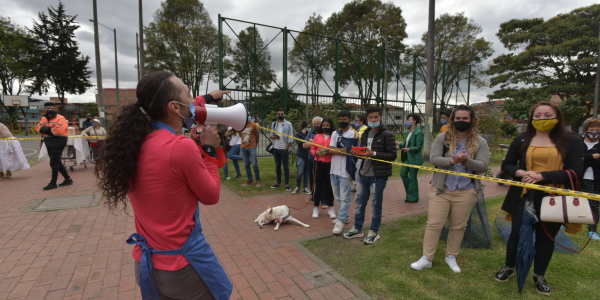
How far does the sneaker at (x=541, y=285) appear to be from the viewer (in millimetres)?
2881

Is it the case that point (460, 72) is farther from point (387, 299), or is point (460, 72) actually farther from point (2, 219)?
point (2, 219)

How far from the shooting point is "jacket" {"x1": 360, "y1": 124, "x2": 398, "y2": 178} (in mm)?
3957

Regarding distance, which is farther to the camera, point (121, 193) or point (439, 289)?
point (439, 289)

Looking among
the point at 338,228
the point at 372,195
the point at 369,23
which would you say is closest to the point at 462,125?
the point at 372,195

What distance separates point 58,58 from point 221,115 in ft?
147

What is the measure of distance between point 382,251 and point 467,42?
91.2 ft

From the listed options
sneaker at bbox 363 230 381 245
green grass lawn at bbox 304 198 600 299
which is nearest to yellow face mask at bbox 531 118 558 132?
green grass lawn at bbox 304 198 600 299

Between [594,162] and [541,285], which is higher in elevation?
[594,162]

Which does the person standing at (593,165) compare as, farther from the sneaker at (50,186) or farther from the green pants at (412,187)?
the sneaker at (50,186)

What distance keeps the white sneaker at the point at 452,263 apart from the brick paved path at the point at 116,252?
124 cm

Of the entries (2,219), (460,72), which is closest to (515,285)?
(2,219)

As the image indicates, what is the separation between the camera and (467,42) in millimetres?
25828

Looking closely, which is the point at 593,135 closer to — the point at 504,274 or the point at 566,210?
the point at 566,210

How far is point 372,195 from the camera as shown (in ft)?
13.4
